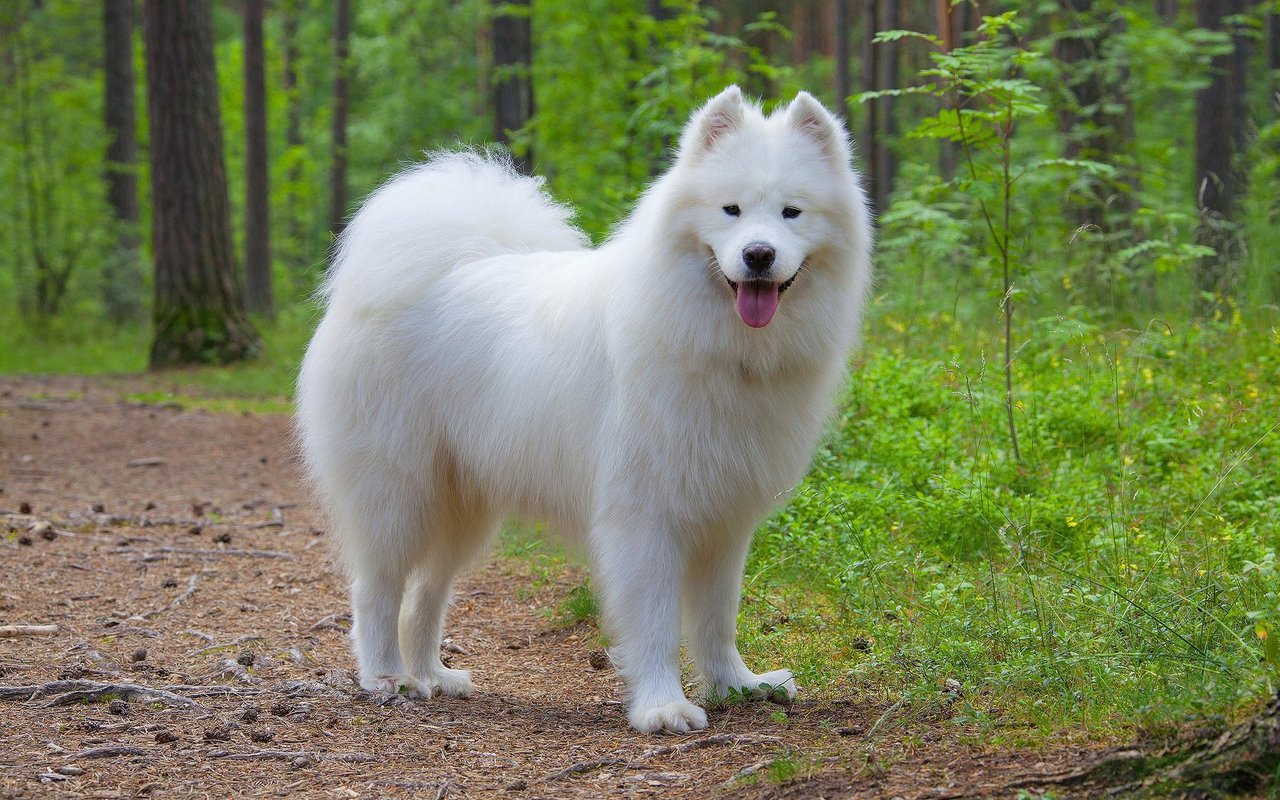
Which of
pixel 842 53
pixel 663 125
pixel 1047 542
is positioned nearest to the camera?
pixel 1047 542

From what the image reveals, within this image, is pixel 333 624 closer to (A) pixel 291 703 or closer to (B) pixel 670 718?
(A) pixel 291 703

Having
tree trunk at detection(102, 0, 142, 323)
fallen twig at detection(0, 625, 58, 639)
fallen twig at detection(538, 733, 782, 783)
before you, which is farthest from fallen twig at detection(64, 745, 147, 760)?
tree trunk at detection(102, 0, 142, 323)

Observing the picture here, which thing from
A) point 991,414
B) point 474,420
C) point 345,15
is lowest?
point 991,414

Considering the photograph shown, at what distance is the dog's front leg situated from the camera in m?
3.77

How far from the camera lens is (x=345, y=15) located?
21281mm

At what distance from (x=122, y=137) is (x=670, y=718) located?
18076 mm

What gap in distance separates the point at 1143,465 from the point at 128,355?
1276 centimetres

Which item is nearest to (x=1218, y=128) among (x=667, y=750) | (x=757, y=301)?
(x=757, y=301)

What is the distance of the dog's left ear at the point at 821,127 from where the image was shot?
379 cm

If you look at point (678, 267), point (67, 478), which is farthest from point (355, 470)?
point (67, 478)

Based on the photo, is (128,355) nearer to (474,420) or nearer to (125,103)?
(125,103)

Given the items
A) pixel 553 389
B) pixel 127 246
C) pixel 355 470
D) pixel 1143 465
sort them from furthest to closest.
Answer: pixel 127 246 < pixel 1143 465 < pixel 355 470 < pixel 553 389

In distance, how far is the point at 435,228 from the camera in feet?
14.9

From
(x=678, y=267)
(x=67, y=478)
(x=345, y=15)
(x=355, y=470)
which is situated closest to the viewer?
(x=678, y=267)
